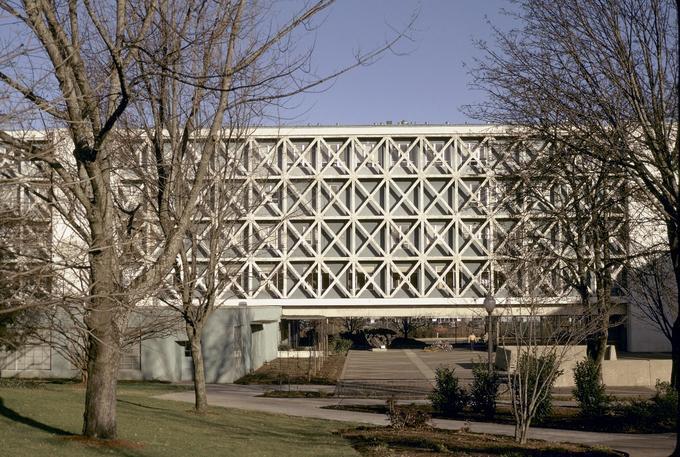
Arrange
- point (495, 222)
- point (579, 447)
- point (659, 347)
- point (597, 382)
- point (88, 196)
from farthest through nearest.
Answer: point (659, 347), point (495, 222), point (597, 382), point (579, 447), point (88, 196)

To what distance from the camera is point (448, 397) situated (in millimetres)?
24500

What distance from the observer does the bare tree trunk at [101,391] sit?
511 inches

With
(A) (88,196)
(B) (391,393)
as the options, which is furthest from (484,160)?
(A) (88,196)

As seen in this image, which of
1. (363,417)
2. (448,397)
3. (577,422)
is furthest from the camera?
(363,417)

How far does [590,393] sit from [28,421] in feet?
50.9

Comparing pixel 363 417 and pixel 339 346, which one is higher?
pixel 339 346

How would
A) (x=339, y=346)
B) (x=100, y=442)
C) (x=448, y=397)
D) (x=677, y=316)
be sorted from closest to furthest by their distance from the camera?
(x=100, y=442), (x=677, y=316), (x=448, y=397), (x=339, y=346)

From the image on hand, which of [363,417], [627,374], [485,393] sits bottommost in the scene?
[363,417]

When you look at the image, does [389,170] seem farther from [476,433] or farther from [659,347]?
[476,433]

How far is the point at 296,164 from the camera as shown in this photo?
58031 millimetres

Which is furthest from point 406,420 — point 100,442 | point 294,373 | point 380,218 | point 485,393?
point 380,218

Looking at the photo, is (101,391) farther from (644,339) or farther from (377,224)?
(644,339)

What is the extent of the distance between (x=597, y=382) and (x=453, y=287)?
34.7 metres

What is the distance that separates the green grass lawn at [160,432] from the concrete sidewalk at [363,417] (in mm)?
2540
